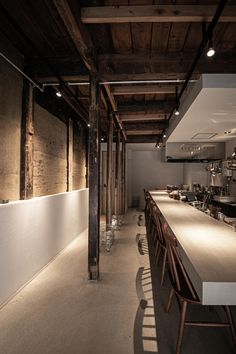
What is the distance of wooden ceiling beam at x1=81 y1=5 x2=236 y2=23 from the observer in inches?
99.5

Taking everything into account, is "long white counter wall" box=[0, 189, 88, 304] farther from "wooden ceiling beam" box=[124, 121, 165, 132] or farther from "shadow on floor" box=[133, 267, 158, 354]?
"wooden ceiling beam" box=[124, 121, 165, 132]

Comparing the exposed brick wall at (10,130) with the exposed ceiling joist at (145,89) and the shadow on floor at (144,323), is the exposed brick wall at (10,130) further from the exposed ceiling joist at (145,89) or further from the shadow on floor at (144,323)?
the shadow on floor at (144,323)

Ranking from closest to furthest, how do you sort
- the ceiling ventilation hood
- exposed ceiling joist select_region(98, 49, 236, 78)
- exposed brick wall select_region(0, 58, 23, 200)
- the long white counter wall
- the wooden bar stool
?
1. the wooden bar stool
2. the long white counter wall
3. exposed brick wall select_region(0, 58, 23, 200)
4. exposed ceiling joist select_region(98, 49, 236, 78)
5. the ceiling ventilation hood

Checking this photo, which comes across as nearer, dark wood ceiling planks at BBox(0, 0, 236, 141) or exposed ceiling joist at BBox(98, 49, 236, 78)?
dark wood ceiling planks at BBox(0, 0, 236, 141)

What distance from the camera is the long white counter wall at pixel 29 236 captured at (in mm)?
2787

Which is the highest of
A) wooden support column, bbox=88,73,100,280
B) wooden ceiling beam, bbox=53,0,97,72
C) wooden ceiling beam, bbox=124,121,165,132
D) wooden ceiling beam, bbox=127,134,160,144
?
wooden ceiling beam, bbox=124,121,165,132

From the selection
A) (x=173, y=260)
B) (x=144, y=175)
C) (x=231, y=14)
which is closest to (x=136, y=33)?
(x=231, y=14)

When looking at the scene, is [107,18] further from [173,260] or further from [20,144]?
[173,260]

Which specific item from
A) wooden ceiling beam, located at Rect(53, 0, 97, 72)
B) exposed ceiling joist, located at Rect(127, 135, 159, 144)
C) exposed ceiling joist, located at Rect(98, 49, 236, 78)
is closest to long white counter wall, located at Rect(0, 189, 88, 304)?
wooden ceiling beam, located at Rect(53, 0, 97, 72)

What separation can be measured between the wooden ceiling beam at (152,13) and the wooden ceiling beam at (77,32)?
0.15 m

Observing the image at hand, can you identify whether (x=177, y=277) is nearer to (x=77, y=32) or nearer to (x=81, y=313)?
(x=81, y=313)

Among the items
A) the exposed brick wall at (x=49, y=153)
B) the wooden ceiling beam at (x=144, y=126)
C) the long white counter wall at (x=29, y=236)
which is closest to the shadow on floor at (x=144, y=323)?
the long white counter wall at (x=29, y=236)

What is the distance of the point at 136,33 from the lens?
10.2ft

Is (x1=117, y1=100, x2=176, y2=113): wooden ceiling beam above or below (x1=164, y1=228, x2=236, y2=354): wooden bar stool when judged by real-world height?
above
